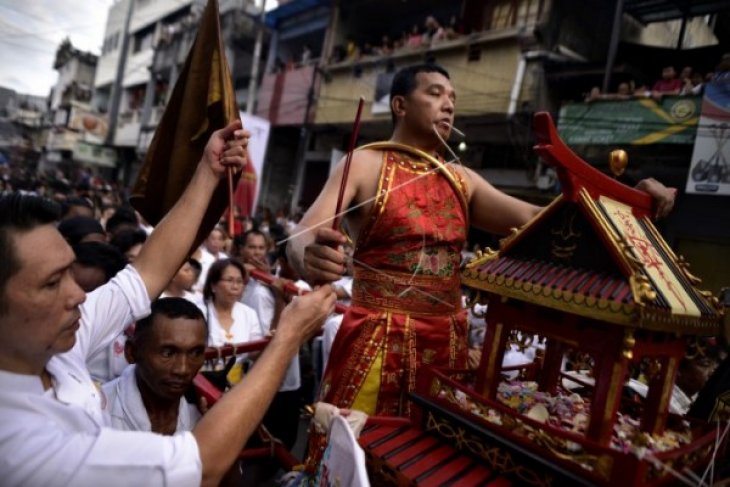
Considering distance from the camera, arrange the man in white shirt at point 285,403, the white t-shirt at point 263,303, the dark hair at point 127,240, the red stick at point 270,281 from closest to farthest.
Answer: the man in white shirt at point 285,403, the red stick at point 270,281, the dark hair at point 127,240, the white t-shirt at point 263,303

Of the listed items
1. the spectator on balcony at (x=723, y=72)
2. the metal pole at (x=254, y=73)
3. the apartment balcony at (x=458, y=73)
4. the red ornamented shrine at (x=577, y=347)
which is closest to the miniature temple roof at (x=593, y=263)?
the red ornamented shrine at (x=577, y=347)

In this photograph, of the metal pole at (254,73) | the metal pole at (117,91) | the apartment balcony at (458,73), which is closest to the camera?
the apartment balcony at (458,73)

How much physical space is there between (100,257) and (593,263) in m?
2.66

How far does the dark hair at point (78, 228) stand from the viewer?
13.3 ft

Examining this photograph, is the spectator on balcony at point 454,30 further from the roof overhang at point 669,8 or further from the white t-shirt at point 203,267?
the white t-shirt at point 203,267

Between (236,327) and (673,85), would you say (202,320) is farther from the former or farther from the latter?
(673,85)

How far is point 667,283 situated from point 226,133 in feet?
4.81

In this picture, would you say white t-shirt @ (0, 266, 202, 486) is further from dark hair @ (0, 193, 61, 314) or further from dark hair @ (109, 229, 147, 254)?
dark hair @ (109, 229, 147, 254)

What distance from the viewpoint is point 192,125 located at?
2047 millimetres

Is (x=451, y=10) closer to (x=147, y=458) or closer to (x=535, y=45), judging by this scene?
(x=535, y=45)

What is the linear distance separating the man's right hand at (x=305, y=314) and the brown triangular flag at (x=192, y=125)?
28.4 inches

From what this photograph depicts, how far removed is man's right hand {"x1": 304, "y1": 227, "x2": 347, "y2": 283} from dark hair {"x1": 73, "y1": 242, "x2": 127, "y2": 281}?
197 cm

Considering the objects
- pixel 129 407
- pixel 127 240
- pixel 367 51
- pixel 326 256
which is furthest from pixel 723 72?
pixel 367 51

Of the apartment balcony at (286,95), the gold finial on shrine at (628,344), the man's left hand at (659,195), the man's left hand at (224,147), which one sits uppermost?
the apartment balcony at (286,95)
